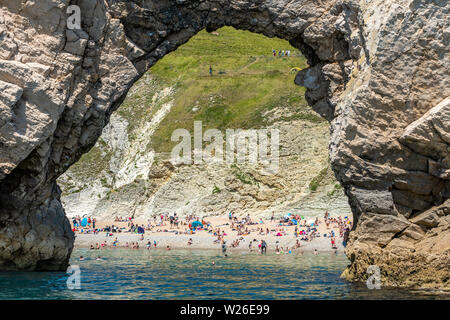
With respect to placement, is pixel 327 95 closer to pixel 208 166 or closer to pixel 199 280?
pixel 199 280

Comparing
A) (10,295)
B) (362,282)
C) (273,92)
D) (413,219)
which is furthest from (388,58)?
(273,92)

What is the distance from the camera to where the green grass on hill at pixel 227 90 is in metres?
79.1

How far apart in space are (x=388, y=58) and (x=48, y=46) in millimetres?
15851

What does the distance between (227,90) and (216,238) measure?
3207 centimetres

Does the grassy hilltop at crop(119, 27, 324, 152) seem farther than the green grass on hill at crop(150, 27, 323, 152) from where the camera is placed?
Yes

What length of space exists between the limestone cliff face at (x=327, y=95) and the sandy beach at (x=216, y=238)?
86.2 ft

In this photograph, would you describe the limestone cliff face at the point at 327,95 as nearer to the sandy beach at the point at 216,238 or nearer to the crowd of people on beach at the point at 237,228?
the crowd of people on beach at the point at 237,228

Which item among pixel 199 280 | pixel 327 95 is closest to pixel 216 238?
pixel 199 280

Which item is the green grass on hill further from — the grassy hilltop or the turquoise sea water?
the turquoise sea water

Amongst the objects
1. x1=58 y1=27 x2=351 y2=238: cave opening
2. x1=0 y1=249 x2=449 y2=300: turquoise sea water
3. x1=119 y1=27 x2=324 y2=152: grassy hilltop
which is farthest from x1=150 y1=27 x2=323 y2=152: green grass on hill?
x1=0 y1=249 x2=449 y2=300: turquoise sea water

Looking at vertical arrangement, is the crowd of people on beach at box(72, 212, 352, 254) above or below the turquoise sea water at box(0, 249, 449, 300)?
above

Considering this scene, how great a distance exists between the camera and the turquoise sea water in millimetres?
26738

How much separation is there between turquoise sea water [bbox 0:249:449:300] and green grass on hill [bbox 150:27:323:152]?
33.1 meters
